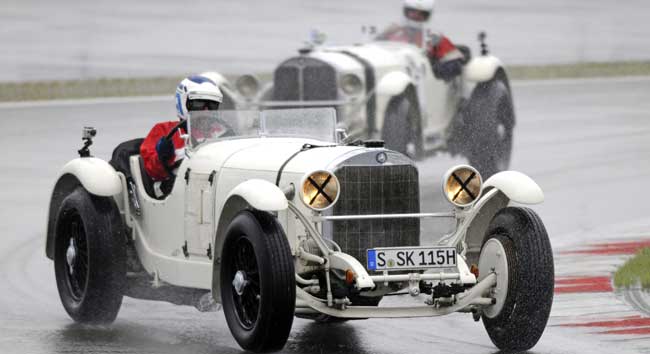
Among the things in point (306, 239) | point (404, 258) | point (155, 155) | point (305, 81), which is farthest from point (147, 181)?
point (305, 81)

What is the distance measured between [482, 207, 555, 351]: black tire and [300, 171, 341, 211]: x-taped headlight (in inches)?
38.0

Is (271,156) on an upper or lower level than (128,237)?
upper

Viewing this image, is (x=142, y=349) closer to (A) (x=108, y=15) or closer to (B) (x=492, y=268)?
(B) (x=492, y=268)

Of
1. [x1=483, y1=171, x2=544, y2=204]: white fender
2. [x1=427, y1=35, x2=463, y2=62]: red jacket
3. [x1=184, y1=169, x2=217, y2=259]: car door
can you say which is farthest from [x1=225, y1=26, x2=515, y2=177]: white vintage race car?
[x1=483, y1=171, x2=544, y2=204]: white fender

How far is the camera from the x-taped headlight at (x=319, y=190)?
27.0 feet

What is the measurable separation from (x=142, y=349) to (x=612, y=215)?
694 cm

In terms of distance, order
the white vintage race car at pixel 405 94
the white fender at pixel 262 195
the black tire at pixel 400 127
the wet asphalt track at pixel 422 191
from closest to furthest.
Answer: the white fender at pixel 262 195, the wet asphalt track at pixel 422 191, the black tire at pixel 400 127, the white vintage race car at pixel 405 94

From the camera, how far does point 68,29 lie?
33906 mm

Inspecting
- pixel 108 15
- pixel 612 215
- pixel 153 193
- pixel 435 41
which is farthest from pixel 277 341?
pixel 108 15

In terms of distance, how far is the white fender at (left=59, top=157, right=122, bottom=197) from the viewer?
9648 millimetres

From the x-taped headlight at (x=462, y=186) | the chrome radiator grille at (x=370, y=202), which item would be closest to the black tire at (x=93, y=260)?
the chrome radiator grille at (x=370, y=202)

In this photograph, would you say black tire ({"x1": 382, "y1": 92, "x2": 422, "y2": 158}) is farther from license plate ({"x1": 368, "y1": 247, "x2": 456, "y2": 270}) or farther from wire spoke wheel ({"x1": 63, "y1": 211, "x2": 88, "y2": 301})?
license plate ({"x1": 368, "y1": 247, "x2": 456, "y2": 270})

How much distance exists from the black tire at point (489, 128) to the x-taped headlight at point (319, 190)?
9197mm

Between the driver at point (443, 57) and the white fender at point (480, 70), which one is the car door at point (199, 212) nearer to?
the driver at point (443, 57)
